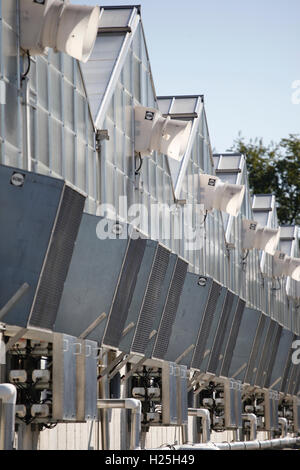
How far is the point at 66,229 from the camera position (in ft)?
68.9

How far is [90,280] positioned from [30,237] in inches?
193

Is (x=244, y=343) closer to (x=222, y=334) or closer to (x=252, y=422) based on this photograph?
(x=252, y=422)

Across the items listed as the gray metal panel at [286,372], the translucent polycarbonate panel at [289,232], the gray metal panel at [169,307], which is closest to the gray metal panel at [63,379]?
the gray metal panel at [169,307]

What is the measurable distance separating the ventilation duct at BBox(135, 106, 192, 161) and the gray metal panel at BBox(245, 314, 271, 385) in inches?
693

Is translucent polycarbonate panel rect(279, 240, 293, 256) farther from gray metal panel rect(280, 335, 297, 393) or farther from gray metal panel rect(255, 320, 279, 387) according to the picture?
gray metal panel rect(255, 320, 279, 387)

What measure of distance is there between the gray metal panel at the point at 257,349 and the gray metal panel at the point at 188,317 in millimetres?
13232

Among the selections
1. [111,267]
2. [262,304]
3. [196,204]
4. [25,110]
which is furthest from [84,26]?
[262,304]

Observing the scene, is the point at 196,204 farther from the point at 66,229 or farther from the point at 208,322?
the point at 66,229

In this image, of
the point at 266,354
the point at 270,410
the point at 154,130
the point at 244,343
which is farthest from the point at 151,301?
the point at 270,410

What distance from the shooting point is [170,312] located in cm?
3222

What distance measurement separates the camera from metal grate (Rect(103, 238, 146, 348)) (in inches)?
1025

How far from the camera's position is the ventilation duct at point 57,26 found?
2312cm

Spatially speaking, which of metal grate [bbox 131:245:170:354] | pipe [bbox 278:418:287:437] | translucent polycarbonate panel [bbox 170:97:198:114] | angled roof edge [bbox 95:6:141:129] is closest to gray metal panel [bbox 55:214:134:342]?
metal grate [bbox 131:245:170:354]

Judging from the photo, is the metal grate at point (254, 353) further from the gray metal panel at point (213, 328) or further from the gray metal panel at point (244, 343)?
the gray metal panel at point (213, 328)
